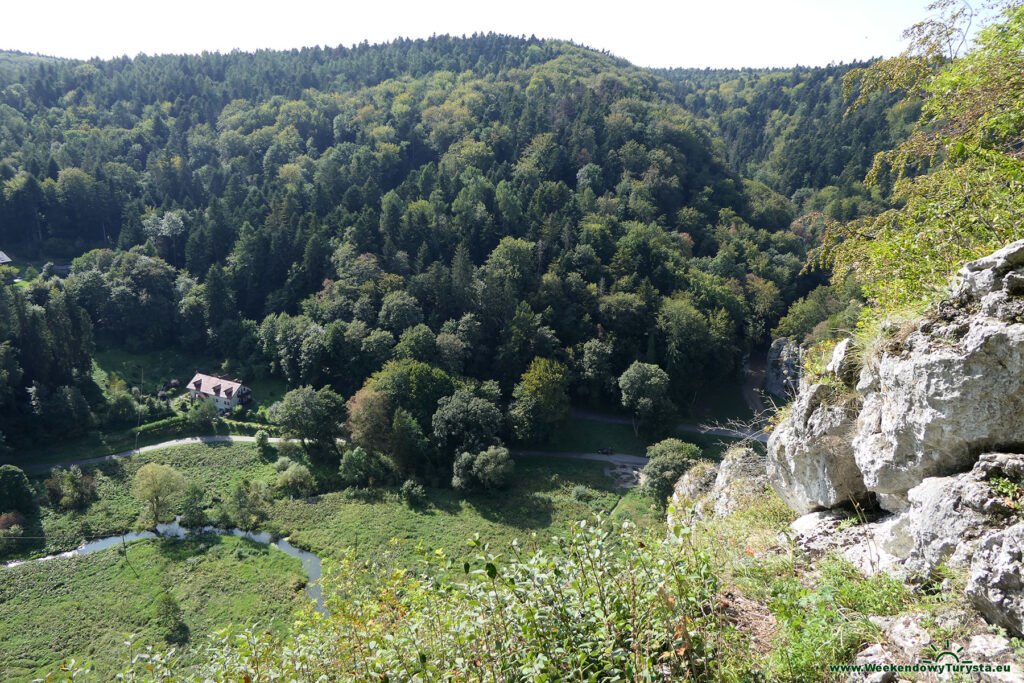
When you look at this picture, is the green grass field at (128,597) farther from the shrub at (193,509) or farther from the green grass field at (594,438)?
the green grass field at (594,438)

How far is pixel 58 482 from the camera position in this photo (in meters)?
35.2

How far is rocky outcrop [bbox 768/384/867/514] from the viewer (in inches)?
343

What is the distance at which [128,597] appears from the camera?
2717 centimetres

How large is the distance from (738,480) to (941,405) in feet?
21.8

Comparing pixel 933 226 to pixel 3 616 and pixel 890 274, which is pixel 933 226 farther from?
pixel 3 616

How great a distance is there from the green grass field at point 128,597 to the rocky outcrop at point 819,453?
70.7 feet

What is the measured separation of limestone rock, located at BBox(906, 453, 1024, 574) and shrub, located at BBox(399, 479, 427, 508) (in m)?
33.5

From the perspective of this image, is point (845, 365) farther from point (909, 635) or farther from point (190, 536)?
point (190, 536)

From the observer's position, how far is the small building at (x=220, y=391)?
46.5 m

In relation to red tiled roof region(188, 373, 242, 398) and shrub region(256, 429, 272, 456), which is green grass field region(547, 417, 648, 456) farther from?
red tiled roof region(188, 373, 242, 398)

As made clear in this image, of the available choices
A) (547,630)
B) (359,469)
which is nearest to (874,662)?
(547,630)

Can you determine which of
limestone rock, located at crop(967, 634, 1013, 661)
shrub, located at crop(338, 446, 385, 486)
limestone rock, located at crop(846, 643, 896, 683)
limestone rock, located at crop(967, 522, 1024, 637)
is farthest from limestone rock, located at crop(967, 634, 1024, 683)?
shrub, located at crop(338, 446, 385, 486)

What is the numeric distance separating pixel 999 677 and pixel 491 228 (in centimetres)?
5805

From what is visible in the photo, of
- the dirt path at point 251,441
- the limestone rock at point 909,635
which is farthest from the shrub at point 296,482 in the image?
the limestone rock at point 909,635
